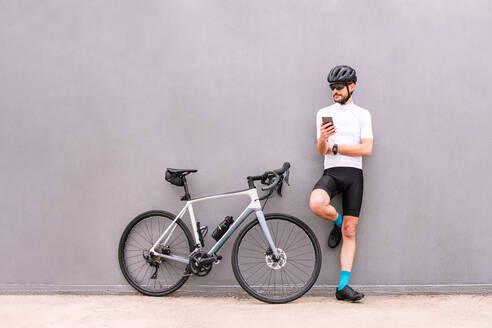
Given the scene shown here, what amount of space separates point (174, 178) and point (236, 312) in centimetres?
137

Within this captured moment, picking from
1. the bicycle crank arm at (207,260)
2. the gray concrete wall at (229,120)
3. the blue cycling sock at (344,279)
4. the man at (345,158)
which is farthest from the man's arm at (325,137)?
the bicycle crank arm at (207,260)

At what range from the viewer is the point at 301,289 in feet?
14.4

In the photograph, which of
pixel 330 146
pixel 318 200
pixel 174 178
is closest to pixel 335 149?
pixel 330 146

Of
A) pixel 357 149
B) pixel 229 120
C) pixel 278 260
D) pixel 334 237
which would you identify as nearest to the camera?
pixel 278 260

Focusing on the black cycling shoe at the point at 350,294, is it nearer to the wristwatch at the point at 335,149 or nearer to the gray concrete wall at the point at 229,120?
the gray concrete wall at the point at 229,120

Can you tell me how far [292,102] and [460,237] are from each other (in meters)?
2.13

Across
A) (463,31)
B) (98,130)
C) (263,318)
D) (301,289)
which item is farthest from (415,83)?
(98,130)

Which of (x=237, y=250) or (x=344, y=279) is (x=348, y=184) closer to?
(x=344, y=279)

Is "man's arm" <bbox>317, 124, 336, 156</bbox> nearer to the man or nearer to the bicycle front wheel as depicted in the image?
the man

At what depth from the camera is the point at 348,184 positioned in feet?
14.6

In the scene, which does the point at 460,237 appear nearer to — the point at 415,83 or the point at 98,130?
the point at 415,83

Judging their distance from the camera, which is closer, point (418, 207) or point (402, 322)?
point (402, 322)

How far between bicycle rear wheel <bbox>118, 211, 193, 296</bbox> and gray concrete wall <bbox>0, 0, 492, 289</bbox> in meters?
0.16

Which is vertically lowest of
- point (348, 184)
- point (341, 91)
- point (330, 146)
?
point (348, 184)
